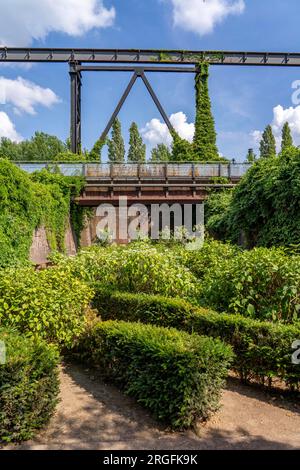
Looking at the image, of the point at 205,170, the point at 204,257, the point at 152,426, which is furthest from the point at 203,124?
the point at 152,426

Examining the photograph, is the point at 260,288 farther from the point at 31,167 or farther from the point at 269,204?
the point at 31,167

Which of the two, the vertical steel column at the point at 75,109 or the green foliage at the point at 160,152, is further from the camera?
the green foliage at the point at 160,152

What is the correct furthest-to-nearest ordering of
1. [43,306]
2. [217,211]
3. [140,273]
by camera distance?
[217,211], [140,273], [43,306]

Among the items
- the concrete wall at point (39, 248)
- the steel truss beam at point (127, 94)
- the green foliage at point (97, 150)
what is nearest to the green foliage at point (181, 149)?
the steel truss beam at point (127, 94)

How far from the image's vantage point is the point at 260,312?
558cm

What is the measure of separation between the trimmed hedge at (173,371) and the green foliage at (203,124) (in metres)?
24.0

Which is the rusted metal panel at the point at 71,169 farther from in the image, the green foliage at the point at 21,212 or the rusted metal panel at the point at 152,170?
the rusted metal panel at the point at 152,170

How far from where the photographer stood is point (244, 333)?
4.70 meters

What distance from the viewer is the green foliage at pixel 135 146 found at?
66738 mm

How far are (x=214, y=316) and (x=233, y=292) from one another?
87 cm

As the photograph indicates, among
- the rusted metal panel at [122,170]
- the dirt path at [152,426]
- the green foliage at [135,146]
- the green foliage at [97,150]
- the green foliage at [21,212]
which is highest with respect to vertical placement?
the green foliage at [135,146]

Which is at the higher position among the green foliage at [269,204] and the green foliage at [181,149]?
the green foliage at [181,149]

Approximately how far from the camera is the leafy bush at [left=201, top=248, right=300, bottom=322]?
5426 mm

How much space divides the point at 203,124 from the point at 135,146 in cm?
4121
